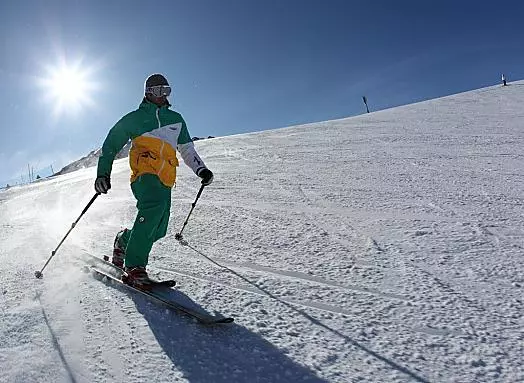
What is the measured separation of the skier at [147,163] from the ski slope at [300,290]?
0.39 m

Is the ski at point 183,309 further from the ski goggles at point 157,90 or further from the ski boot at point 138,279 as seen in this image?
the ski goggles at point 157,90

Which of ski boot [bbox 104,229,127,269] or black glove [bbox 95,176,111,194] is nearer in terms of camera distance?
black glove [bbox 95,176,111,194]

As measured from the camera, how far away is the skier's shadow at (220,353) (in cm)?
222

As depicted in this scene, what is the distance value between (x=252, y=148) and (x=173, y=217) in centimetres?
798

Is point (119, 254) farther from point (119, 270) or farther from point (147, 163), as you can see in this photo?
point (147, 163)

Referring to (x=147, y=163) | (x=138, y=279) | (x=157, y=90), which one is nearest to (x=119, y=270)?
(x=138, y=279)

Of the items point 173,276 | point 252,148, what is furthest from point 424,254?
point 252,148

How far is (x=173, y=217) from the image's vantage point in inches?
246

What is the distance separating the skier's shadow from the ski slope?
10 mm

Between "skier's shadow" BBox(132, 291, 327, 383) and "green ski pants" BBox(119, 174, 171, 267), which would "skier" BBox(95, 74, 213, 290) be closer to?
"green ski pants" BBox(119, 174, 171, 267)

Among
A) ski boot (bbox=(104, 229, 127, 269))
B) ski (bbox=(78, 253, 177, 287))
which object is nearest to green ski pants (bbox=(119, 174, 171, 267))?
ski (bbox=(78, 253, 177, 287))

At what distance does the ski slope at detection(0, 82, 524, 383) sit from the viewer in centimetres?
231

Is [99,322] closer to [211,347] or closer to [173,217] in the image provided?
[211,347]

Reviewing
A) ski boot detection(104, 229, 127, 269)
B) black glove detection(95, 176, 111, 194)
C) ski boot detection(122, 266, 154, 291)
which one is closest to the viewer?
ski boot detection(122, 266, 154, 291)
